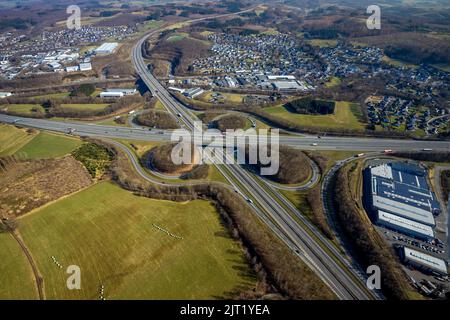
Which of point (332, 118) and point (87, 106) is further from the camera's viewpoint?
point (87, 106)

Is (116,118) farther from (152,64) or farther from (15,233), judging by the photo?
(152,64)

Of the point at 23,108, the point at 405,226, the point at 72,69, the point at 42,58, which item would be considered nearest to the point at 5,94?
the point at 23,108

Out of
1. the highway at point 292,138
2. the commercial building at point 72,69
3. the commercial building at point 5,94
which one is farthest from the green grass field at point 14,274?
the commercial building at point 72,69

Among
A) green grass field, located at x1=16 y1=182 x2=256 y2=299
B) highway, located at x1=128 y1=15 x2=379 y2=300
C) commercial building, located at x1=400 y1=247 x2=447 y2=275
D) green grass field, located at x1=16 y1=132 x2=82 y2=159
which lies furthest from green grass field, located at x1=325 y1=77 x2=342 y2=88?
green grass field, located at x1=16 y1=132 x2=82 y2=159

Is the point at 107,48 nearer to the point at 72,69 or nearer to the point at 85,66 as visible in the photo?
the point at 85,66

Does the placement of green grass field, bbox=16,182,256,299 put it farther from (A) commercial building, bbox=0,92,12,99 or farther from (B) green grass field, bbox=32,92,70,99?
(A) commercial building, bbox=0,92,12,99

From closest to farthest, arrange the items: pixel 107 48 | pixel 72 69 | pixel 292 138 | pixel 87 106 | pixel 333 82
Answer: pixel 292 138
pixel 87 106
pixel 333 82
pixel 72 69
pixel 107 48

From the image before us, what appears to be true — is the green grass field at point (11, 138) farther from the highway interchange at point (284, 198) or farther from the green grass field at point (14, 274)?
the green grass field at point (14, 274)
